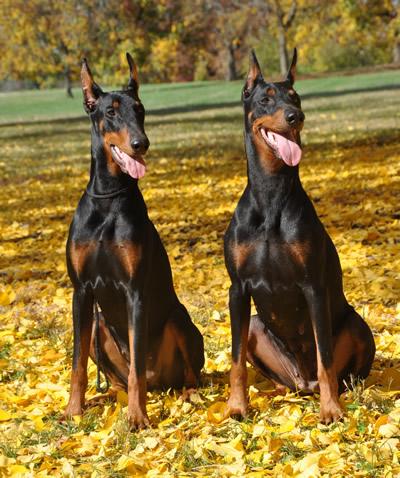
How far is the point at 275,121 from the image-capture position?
12.3 feet

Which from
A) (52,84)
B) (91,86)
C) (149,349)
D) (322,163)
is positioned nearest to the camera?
(91,86)

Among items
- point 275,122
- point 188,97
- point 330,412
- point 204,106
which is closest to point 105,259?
point 275,122

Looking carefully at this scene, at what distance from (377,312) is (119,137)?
280cm

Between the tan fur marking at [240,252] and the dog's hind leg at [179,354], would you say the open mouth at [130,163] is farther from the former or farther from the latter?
the dog's hind leg at [179,354]

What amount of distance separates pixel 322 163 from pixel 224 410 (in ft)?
32.8

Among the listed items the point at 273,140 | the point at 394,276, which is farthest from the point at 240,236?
the point at 394,276

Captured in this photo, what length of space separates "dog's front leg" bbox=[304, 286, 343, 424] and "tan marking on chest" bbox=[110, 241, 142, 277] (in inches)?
32.9

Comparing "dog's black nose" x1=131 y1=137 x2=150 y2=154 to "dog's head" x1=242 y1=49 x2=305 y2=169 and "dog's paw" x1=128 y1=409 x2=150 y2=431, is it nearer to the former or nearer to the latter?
"dog's head" x1=242 y1=49 x2=305 y2=169

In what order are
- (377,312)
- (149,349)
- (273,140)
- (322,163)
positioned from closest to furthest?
(273,140), (149,349), (377,312), (322,163)

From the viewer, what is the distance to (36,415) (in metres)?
4.32

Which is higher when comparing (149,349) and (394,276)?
(149,349)

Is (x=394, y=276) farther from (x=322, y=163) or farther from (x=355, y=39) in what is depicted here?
(x=355, y=39)

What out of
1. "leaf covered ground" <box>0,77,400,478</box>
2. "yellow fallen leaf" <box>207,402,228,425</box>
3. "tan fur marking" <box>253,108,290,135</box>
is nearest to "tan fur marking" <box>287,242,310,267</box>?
"tan fur marking" <box>253,108,290,135</box>

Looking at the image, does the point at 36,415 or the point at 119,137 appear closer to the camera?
the point at 119,137
